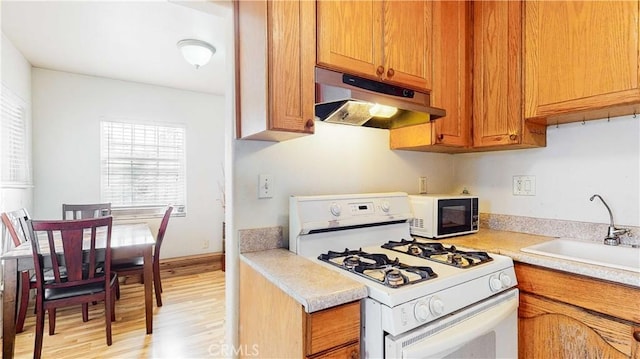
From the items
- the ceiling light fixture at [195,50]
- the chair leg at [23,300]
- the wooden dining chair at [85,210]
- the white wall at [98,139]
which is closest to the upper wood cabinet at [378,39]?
the ceiling light fixture at [195,50]

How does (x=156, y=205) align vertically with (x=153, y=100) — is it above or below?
below

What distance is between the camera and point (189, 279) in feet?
11.9

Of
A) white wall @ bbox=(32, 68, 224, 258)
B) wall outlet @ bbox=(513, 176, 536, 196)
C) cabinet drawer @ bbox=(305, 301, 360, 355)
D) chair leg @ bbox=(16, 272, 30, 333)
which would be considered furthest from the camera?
white wall @ bbox=(32, 68, 224, 258)

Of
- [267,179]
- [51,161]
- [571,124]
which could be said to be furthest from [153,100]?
[571,124]

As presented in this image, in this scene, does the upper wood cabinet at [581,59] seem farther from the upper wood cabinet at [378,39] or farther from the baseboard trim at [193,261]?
the baseboard trim at [193,261]

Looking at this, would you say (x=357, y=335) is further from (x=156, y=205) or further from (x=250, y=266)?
(x=156, y=205)

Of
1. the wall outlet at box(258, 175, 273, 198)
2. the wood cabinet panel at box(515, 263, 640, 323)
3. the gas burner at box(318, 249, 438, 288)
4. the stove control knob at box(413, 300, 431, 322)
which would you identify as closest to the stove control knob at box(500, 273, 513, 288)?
the wood cabinet panel at box(515, 263, 640, 323)

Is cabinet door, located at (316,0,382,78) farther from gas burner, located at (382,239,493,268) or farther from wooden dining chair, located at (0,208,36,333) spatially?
wooden dining chair, located at (0,208,36,333)

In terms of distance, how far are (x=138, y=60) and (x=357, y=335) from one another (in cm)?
332

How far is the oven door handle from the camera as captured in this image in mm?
929

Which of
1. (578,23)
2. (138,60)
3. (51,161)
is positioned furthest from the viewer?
(51,161)

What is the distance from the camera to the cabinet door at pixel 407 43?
1.45m

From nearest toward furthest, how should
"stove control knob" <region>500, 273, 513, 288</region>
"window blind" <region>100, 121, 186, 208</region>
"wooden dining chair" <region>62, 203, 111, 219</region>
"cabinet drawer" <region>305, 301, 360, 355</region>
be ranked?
1. "cabinet drawer" <region>305, 301, 360, 355</region>
2. "stove control knob" <region>500, 273, 513, 288</region>
3. "wooden dining chair" <region>62, 203, 111, 219</region>
4. "window blind" <region>100, 121, 186, 208</region>

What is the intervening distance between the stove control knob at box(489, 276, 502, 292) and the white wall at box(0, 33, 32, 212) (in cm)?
344
